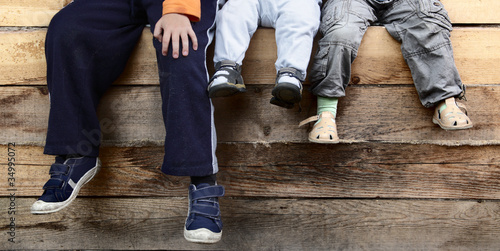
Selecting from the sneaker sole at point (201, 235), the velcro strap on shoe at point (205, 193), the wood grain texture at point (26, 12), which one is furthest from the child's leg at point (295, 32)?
the wood grain texture at point (26, 12)

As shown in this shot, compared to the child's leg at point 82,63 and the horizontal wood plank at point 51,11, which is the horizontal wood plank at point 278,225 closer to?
the child's leg at point 82,63

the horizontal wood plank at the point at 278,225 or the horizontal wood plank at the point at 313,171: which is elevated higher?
the horizontal wood plank at the point at 313,171

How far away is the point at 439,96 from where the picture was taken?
1.08 m

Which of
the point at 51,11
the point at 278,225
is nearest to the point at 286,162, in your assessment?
the point at 278,225

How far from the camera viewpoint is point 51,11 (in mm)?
1175

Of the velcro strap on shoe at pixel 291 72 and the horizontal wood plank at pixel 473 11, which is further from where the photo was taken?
the horizontal wood plank at pixel 473 11

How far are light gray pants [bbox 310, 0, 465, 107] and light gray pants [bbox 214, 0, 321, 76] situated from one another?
7cm

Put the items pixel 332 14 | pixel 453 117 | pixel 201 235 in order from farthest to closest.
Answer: pixel 332 14
pixel 453 117
pixel 201 235

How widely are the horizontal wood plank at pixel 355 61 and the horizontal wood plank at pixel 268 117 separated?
1.3 inches

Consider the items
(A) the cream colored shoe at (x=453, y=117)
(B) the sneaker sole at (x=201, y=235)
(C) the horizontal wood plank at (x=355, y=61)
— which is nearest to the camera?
(B) the sneaker sole at (x=201, y=235)

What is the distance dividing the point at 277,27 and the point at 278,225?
0.66 m

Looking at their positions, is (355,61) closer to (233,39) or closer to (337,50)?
(337,50)

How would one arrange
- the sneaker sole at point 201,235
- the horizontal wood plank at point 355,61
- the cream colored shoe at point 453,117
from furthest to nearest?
the horizontal wood plank at point 355,61 → the cream colored shoe at point 453,117 → the sneaker sole at point 201,235

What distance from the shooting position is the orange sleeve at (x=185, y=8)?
101cm
